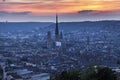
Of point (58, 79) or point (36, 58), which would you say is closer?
point (58, 79)

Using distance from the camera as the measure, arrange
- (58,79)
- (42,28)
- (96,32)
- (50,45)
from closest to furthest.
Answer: (58,79)
(50,45)
(96,32)
(42,28)

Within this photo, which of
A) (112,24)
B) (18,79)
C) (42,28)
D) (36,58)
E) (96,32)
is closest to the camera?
(18,79)

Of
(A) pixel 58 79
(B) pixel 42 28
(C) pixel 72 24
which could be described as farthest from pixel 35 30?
(A) pixel 58 79

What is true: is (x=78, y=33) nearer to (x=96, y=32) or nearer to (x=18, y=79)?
(x=96, y=32)

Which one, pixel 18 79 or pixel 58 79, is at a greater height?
pixel 58 79

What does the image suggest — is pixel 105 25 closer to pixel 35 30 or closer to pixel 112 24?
pixel 112 24

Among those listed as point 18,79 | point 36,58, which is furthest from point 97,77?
point 36,58
